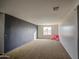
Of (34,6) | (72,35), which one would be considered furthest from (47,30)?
(34,6)

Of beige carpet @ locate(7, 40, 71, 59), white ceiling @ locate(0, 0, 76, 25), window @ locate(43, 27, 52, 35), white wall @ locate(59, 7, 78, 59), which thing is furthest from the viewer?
window @ locate(43, 27, 52, 35)

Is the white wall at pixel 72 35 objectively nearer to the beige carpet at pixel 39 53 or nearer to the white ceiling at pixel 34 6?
the white ceiling at pixel 34 6

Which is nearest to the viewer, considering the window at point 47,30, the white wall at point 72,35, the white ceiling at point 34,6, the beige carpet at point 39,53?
the white ceiling at point 34,6

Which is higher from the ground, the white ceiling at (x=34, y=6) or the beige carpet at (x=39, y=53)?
the white ceiling at (x=34, y=6)

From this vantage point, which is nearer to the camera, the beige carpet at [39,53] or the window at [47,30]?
the beige carpet at [39,53]

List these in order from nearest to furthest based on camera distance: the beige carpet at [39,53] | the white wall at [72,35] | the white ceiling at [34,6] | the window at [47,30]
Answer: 1. the white ceiling at [34,6]
2. the white wall at [72,35]
3. the beige carpet at [39,53]
4. the window at [47,30]

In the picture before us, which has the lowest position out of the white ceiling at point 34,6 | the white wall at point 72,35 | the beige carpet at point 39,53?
the beige carpet at point 39,53

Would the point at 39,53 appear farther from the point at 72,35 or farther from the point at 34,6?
the point at 34,6

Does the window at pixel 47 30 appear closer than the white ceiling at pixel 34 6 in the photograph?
No

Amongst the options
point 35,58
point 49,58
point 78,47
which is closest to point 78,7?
point 78,47

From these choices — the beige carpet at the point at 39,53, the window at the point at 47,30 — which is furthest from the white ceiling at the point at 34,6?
the window at the point at 47,30

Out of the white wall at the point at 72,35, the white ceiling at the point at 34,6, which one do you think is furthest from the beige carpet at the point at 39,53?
the white ceiling at the point at 34,6

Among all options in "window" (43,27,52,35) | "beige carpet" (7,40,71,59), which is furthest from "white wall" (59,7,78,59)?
"window" (43,27,52,35)

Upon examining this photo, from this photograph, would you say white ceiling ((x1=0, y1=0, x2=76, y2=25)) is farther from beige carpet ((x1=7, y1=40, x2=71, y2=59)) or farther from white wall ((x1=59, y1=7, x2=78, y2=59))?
beige carpet ((x1=7, y1=40, x2=71, y2=59))
